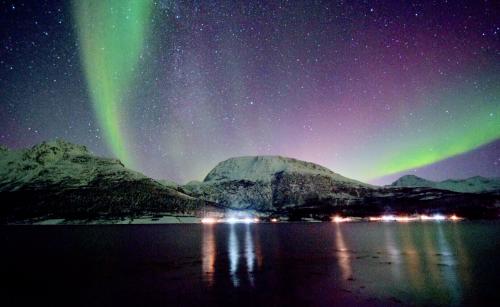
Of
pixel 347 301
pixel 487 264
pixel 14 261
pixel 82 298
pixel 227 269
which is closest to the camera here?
pixel 347 301

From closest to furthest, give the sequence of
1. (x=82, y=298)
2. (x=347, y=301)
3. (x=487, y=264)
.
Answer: (x=347, y=301) < (x=82, y=298) < (x=487, y=264)

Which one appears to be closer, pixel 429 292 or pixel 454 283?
pixel 429 292

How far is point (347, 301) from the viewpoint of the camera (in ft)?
67.3

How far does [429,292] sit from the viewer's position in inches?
919

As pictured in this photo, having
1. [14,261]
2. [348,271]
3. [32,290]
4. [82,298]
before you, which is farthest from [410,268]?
[14,261]

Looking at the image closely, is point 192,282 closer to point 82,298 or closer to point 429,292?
point 82,298

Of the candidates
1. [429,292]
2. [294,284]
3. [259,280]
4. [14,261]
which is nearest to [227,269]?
[259,280]

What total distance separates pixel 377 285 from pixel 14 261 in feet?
145

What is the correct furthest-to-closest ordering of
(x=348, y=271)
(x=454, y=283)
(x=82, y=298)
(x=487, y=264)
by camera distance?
(x=487, y=264) < (x=348, y=271) < (x=454, y=283) < (x=82, y=298)

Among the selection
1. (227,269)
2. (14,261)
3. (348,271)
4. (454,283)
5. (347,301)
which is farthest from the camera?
(14,261)

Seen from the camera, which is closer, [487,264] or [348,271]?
[348,271]

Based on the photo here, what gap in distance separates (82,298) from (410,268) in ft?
103

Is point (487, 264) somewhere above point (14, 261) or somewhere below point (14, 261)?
below

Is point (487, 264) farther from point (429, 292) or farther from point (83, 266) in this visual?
point (83, 266)
